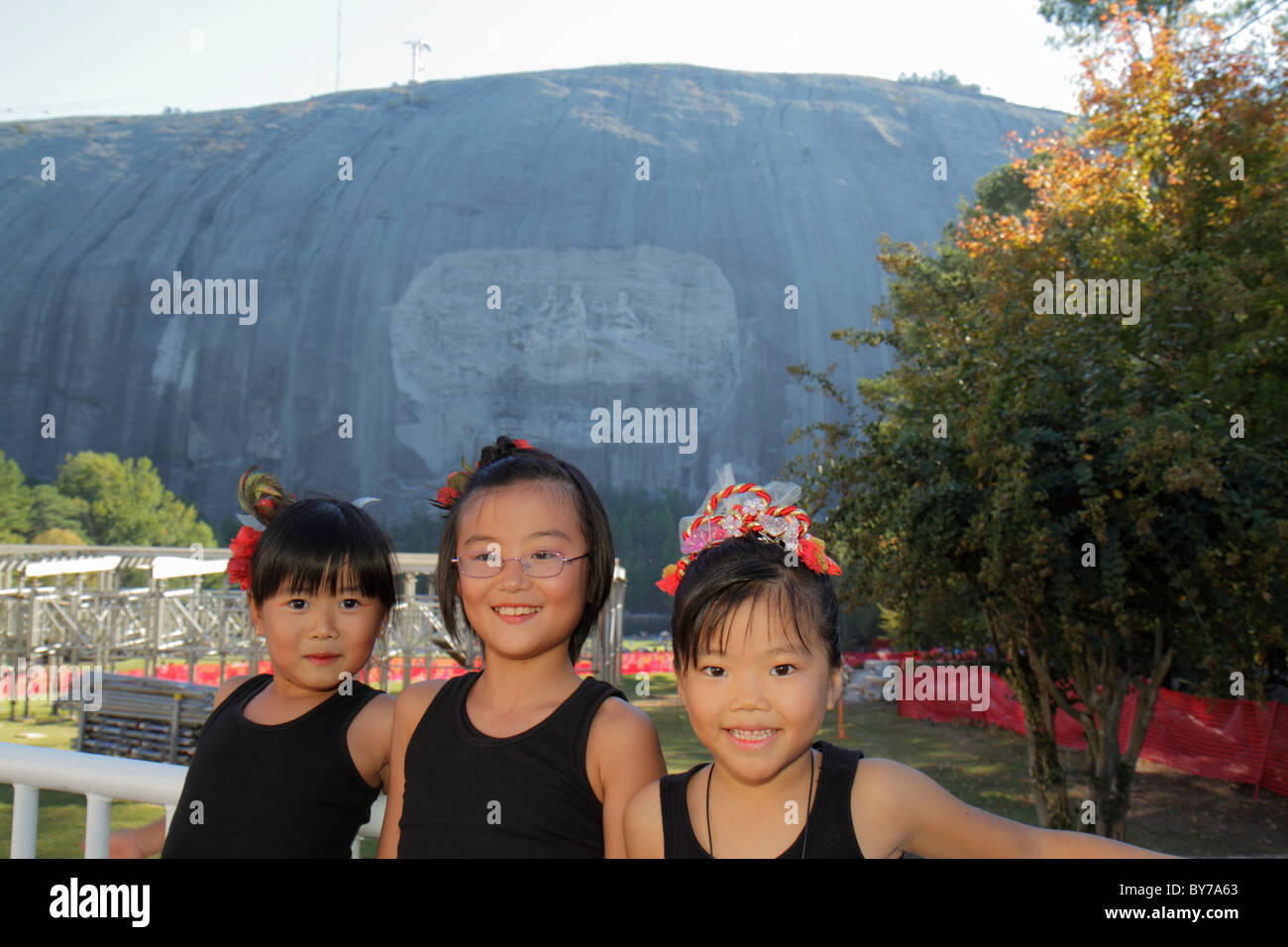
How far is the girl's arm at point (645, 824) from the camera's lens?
63.6 inches

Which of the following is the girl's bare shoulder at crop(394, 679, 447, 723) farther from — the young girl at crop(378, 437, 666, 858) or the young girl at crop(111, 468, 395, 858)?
the young girl at crop(111, 468, 395, 858)

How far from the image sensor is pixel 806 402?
44.1 metres

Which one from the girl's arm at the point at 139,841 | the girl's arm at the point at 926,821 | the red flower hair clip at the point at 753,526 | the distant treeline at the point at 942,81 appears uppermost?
the distant treeline at the point at 942,81

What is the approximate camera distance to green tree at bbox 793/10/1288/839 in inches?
256

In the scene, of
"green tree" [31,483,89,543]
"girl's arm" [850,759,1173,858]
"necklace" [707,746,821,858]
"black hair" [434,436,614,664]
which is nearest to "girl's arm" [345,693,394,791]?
"black hair" [434,436,614,664]

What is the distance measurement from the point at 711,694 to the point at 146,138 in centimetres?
6034

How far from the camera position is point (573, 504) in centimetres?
187

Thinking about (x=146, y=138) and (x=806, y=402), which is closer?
(x=806, y=402)

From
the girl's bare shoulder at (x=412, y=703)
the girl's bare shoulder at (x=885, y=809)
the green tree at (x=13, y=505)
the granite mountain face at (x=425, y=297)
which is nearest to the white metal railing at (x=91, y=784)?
the girl's bare shoulder at (x=412, y=703)

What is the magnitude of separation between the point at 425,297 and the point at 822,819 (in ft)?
143

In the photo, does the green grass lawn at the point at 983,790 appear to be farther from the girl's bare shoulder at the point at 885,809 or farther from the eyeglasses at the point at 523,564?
the girl's bare shoulder at the point at 885,809

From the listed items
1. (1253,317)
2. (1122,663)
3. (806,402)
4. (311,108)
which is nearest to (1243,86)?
(1253,317)

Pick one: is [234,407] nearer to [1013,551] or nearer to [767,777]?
[1013,551]

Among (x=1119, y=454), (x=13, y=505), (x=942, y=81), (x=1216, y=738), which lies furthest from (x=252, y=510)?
(x=942, y=81)
